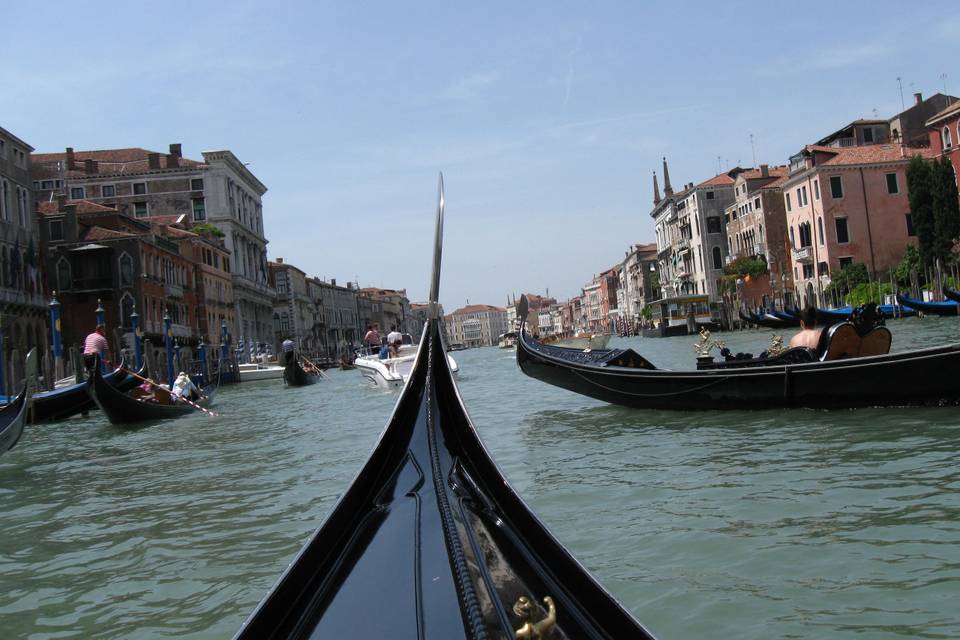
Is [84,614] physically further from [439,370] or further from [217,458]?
[217,458]

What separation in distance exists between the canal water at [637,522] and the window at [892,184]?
23186 mm

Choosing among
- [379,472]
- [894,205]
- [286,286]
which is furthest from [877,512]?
[286,286]

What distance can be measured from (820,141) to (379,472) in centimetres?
3242

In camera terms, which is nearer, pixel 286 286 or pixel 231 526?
pixel 231 526

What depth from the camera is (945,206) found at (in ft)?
68.2

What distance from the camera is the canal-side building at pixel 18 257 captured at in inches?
703

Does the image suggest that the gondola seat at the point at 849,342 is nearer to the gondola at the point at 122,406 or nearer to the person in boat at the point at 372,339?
the gondola at the point at 122,406

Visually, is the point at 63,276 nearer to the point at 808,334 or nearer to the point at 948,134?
the point at 808,334

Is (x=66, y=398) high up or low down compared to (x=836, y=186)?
down

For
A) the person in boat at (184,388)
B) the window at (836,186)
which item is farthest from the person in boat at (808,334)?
the window at (836,186)

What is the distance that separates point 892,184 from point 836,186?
5.32ft

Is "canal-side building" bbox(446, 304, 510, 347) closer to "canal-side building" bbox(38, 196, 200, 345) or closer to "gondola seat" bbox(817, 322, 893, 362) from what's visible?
"canal-side building" bbox(38, 196, 200, 345)

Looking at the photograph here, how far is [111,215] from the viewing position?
73.4ft

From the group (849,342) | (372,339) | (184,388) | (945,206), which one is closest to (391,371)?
(184,388)
